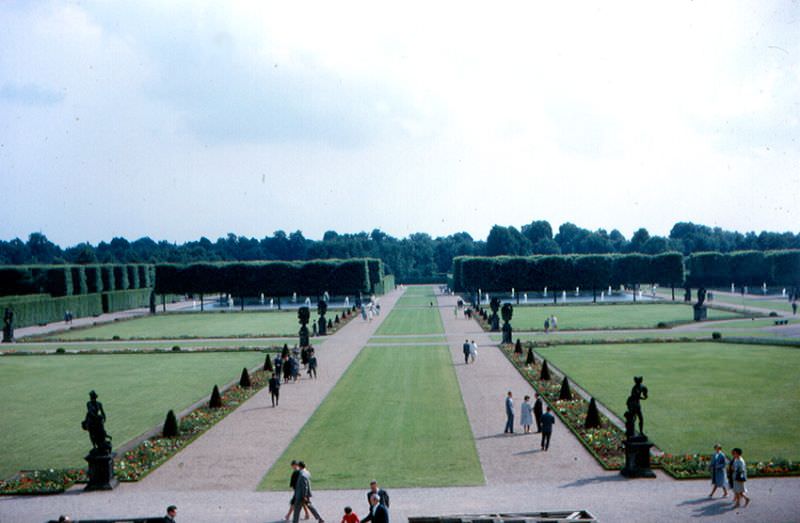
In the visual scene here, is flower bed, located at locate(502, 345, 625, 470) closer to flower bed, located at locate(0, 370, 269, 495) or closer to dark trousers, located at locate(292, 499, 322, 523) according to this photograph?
dark trousers, located at locate(292, 499, 322, 523)

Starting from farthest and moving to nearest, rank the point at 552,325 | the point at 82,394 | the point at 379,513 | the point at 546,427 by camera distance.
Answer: the point at 552,325
the point at 82,394
the point at 546,427
the point at 379,513

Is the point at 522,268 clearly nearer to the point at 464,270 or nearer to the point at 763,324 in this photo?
A: the point at 464,270

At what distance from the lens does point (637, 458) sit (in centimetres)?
1778

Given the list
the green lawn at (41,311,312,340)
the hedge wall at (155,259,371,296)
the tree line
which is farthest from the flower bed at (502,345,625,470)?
the tree line

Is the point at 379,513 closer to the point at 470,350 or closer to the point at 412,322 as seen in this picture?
the point at 470,350

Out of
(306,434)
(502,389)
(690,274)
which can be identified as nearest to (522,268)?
(690,274)

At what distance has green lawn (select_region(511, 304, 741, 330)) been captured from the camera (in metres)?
54.9

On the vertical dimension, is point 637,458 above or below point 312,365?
below

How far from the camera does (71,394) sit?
3036 cm

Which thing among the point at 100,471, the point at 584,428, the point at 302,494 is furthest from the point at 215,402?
the point at 584,428

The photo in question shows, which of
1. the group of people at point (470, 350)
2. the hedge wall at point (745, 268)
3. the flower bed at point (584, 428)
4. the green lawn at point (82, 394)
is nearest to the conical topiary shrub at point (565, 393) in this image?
the flower bed at point (584, 428)

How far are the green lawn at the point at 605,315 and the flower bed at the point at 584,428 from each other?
24.7 metres

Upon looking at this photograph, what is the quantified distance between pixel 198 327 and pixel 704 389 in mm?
44451

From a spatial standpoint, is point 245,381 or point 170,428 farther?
point 245,381
